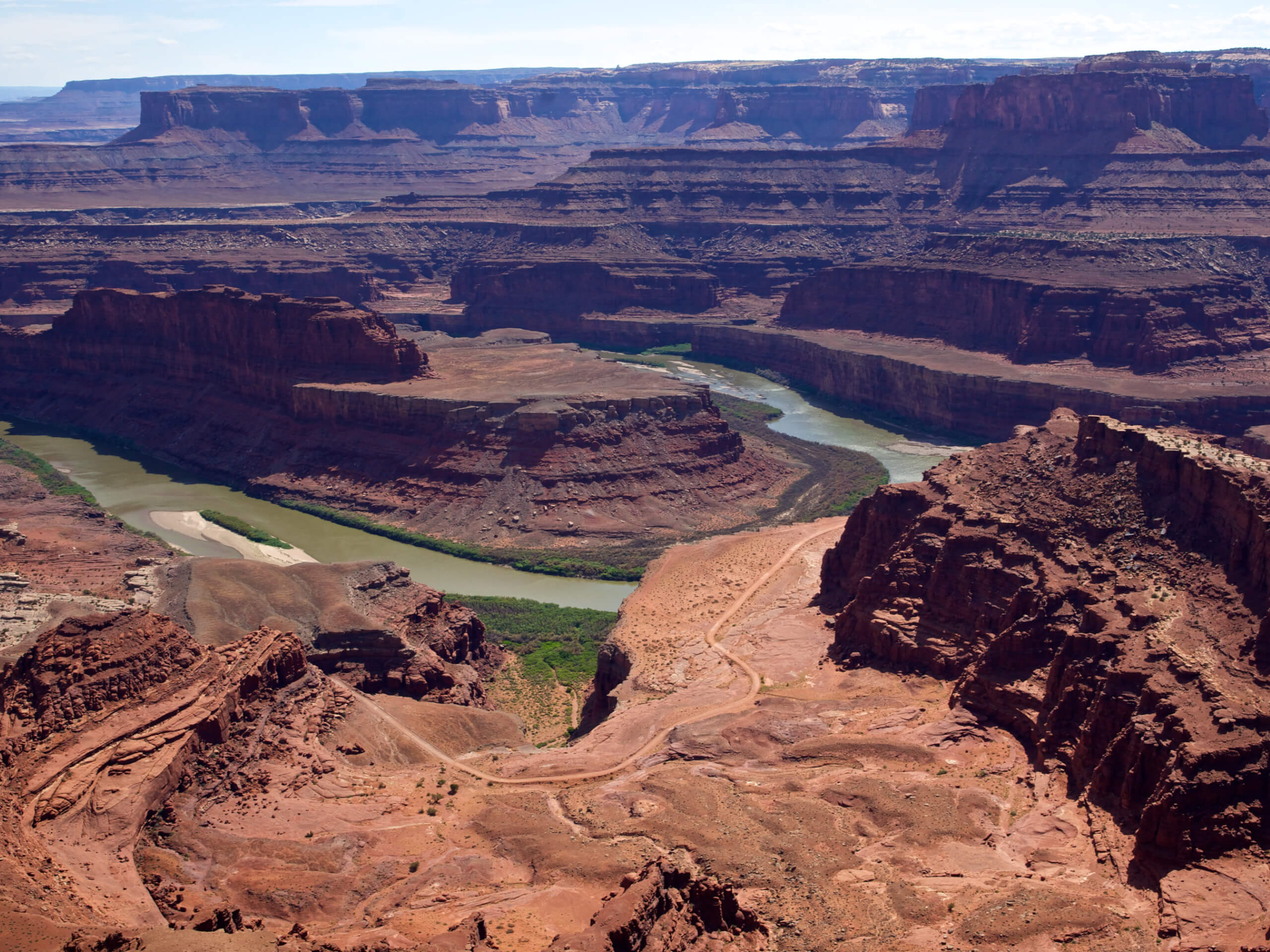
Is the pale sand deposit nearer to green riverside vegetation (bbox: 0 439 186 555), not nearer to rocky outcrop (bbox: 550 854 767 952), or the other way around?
green riverside vegetation (bbox: 0 439 186 555)

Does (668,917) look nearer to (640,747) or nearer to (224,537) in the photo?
(640,747)

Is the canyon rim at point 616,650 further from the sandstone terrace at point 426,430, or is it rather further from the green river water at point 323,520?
the green river water at point 323,520

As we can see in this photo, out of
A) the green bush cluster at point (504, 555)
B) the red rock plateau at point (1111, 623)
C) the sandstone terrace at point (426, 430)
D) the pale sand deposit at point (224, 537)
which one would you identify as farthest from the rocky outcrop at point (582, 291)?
the red rock plateau at point (1111, 623)

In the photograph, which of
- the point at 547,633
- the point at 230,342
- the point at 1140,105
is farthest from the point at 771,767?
the point at 1140,105

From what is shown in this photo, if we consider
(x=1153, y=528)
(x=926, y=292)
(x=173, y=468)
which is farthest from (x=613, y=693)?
(x=926, y=292)

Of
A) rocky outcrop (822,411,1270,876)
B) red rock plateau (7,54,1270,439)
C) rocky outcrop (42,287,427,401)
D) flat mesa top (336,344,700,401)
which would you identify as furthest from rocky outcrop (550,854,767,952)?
red rock plateau (7,54,1270,439)
